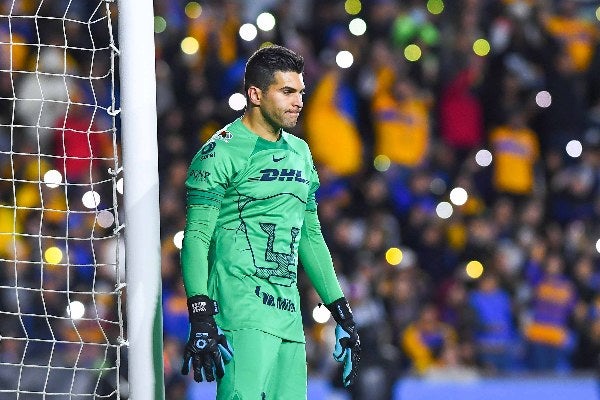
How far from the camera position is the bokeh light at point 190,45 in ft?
37.3

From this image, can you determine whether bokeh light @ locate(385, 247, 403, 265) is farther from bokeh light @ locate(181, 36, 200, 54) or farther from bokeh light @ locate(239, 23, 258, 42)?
bokeh light @ locate(181, 36, 200, 54)

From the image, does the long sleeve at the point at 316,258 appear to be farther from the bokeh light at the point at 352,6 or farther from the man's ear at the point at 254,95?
the bokeh light at the point at 352,6

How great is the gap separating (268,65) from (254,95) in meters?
0.13

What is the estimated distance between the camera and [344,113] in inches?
442

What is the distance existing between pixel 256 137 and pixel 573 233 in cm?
683

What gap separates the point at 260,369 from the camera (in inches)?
187

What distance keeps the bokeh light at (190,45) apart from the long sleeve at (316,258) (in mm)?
6299

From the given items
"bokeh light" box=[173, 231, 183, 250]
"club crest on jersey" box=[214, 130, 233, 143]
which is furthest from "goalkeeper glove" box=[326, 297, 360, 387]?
"bokeh light" box=[173, 231, 183, 250]

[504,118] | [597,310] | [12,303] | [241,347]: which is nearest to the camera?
[241,347]

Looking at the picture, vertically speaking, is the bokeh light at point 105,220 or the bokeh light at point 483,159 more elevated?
the bokeh light at point 483,159

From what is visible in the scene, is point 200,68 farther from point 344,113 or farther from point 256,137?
point 256,137

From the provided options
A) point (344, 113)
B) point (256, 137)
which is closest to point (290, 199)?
point (256, 137)

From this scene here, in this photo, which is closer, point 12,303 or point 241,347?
point 241,347

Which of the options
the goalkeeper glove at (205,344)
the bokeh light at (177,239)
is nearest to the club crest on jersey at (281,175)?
the goalkeeper glove at (205,344)
